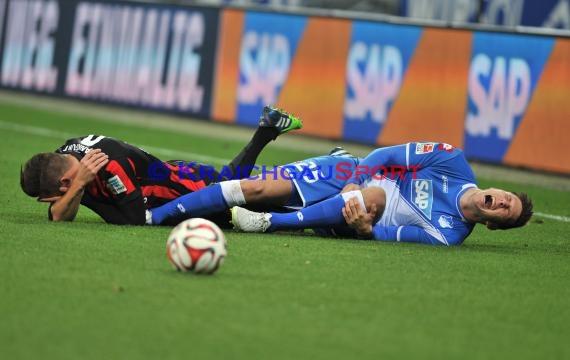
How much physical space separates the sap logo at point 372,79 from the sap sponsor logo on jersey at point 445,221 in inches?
274

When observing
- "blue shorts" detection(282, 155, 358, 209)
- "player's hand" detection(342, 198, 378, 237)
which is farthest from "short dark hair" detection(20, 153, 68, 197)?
"player's hand" detection(342, 198, 378, 237)

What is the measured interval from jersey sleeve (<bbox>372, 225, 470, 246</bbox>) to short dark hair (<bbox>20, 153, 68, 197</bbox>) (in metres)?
2.26

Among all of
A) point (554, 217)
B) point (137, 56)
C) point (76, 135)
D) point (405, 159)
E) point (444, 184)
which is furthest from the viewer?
point (137, 56)

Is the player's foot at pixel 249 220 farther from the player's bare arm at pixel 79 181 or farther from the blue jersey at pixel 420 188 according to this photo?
the player's bare arm at pixel 79 181

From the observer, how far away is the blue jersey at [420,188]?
848cm

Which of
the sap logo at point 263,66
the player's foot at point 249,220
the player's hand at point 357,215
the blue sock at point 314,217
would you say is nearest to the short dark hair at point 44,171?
the player's foot at point 249,220

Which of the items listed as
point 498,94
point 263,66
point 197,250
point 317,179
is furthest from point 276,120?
point 263,66

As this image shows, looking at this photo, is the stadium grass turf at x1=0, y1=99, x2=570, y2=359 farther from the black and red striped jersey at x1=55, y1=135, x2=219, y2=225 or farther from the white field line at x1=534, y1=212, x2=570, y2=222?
the white field line at x1=534, y1=212, x2=570, y2=222

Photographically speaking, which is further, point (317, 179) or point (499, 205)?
point (317, 179)

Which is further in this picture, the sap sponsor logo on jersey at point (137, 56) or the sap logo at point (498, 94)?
the sap sponsor logo on jersey at point (137, 56)

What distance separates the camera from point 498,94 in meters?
14.0

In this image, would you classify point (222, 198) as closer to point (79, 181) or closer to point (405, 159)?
point (79, 181)

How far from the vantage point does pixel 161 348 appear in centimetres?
530

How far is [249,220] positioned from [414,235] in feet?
3.89
